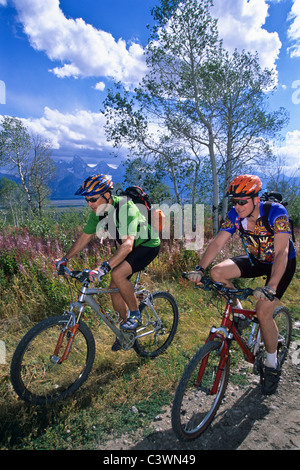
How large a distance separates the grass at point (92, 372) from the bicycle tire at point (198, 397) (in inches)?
18.1

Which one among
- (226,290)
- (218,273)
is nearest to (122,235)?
(218,273)

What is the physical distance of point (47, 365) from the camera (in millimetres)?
3658

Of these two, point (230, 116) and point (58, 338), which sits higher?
point (230, 116)

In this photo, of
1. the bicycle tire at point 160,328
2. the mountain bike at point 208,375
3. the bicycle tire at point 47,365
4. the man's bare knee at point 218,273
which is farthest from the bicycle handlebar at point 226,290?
the bicycle tire at point 47,365

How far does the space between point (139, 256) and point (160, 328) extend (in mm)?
1517

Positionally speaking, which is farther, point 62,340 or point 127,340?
point 127,340

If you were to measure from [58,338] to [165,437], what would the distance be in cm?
165

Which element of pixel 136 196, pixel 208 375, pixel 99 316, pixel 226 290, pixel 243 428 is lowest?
pixel 243 428

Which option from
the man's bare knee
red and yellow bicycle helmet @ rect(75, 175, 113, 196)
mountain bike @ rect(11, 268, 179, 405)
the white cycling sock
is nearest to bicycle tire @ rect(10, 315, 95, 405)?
mountain bike @ rect(11, 268, 179, 405)

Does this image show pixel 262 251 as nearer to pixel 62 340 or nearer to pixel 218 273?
pixel 218 273

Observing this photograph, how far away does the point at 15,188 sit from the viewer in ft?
260

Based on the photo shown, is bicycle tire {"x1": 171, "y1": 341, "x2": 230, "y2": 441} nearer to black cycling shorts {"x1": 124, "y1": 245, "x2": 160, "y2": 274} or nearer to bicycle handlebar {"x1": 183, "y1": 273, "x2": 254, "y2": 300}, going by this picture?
bicycle handlebar {"x1": 183, "y1": 273, "x2": 254, "y2": 300}

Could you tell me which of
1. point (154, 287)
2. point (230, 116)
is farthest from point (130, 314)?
point (230, 116)
